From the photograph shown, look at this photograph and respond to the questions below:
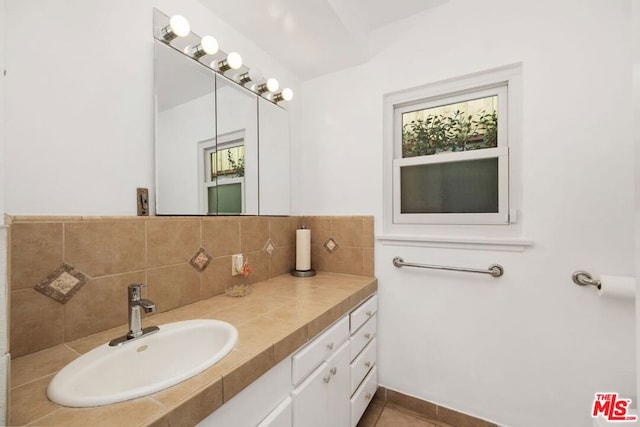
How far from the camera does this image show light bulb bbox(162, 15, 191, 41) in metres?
1.08

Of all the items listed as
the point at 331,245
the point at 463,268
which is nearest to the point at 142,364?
the point at 331,245

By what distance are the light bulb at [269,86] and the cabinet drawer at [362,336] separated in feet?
4.85

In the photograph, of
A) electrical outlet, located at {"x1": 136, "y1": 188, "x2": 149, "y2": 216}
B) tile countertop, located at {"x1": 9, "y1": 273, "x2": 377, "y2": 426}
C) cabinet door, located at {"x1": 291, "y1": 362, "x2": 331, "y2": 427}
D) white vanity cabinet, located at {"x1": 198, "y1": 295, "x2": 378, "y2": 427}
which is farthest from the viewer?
electrical outlet, located at {"x1": 136, "y1": 188, "x2": 149, "y2": 216}

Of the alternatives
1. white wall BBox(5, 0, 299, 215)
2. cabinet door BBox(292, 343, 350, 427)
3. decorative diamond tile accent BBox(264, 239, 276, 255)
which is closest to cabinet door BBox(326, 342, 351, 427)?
cabinet door BBox(292, 343, 350, 427)

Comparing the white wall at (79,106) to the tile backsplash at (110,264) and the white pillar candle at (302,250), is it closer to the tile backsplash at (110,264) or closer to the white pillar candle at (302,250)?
the tile backsplash at (110,264)

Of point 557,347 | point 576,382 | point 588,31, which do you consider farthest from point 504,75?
point 576,382

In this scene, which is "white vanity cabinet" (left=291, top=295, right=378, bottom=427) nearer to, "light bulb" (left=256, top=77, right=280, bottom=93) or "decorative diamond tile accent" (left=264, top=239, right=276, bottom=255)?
"decorative diamond tile accent" (left=264, top=239, right=276, bottom=255)

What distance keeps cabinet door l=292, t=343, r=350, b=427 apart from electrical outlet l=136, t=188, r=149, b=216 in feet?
2.84

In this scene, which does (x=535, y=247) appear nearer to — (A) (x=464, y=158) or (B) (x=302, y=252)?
(A) (x=464, y=158)

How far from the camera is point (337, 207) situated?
182cm

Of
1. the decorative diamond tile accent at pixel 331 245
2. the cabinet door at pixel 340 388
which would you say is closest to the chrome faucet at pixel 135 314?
the cabinet door at pixel 340 388

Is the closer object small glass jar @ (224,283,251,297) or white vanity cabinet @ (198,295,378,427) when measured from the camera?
white vanity cabinet @ (198,295,378,427)

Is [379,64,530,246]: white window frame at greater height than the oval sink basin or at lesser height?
greater

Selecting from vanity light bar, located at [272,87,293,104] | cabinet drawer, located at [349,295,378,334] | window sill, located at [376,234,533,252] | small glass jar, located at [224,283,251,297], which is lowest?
cabinet drawer, located at [349,295,378,334]
